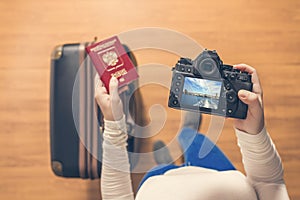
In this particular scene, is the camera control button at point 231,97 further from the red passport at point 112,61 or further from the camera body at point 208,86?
the red passport at point 112,61

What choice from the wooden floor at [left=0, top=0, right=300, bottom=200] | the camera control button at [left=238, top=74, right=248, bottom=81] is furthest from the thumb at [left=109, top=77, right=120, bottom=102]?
the wooden floor at [left=0, top=0, right=300, bottom=200]

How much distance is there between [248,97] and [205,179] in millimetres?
155

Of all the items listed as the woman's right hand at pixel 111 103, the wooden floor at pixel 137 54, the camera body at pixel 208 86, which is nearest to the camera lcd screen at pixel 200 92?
the camera body at pixel 208 86

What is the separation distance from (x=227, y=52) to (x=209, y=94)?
24.3 inches

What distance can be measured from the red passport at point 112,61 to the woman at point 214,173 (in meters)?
0.07

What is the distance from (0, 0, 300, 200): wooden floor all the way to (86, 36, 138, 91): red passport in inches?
15.0

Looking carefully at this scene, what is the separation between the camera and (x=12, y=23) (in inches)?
54.2

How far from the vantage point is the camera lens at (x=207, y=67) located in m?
0.76

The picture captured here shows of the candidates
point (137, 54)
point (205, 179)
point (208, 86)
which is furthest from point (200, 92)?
point (137, 54)

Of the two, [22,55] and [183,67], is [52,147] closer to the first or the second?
[22,55]

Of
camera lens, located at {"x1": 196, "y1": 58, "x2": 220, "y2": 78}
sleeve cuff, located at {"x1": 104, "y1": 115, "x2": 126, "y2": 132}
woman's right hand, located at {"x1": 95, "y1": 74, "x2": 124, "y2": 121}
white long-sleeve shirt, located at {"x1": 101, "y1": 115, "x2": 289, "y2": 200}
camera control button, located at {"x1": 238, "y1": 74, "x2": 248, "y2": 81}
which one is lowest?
white long-sleeve shirt, located at {"x1": 101, "y1": 115, "x2": 289, "y2": 200}

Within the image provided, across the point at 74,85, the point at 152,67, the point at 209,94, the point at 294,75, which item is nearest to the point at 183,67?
the point at 209,94

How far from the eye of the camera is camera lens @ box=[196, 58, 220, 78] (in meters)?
0.76

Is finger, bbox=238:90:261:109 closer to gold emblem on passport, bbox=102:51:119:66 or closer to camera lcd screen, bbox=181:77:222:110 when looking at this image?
camera lcd screen, bbox=181:77:222:110
